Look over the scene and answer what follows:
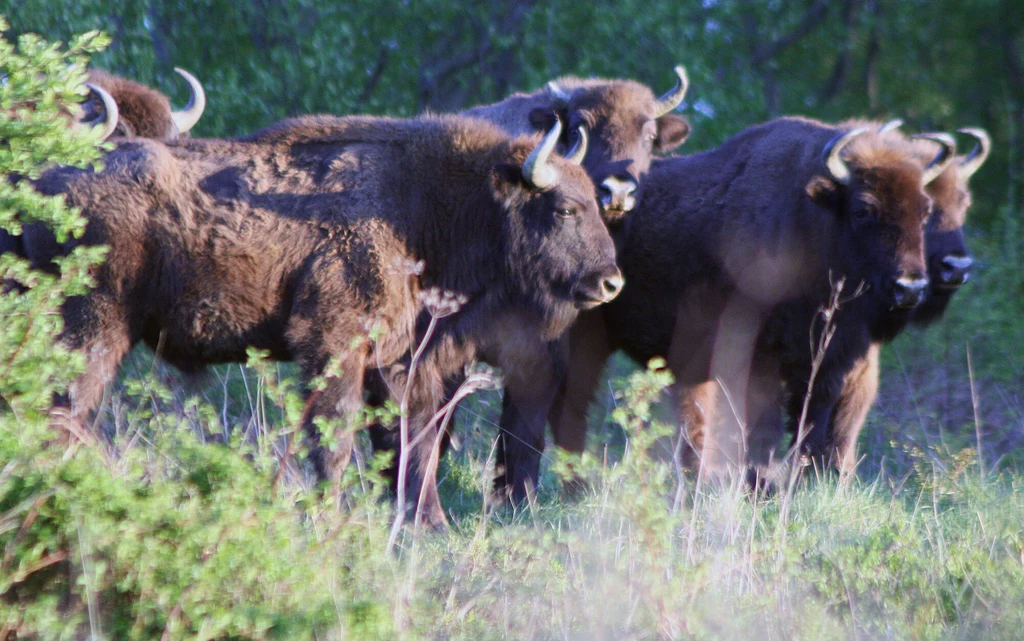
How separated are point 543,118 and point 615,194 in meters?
1.24

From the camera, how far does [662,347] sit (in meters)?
8.81

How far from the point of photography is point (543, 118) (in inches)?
367

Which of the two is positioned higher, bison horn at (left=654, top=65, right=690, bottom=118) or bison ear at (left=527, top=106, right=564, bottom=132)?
bison horn at (left=654, top=65, right=690, bottom=118)

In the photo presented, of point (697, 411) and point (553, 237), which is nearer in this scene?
point (553, 237)

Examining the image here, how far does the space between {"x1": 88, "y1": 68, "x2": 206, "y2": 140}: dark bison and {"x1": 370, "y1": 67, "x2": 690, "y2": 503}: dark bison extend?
2.37 meters

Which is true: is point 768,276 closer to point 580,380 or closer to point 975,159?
point 580,380

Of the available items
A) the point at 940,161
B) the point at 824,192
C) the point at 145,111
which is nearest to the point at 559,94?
the point at 824,192

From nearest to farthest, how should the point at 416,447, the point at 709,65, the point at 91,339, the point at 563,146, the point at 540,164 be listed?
1. the point at 91,339
2. the point at 416,447
3. the point at 540,164
4. the point at 563,146
5. the point at 709,65

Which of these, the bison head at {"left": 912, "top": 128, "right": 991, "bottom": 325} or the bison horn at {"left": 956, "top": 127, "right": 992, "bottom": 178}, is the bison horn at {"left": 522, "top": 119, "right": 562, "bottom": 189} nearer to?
the bison head at {"left": 912, "top": 128, "right": 991, "bottom": 325}

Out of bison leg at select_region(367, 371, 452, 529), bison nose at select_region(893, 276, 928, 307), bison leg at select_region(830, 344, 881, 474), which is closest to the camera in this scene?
bison leg at select_region(367, 371, 452, 529)

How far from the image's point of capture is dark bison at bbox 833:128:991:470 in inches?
329

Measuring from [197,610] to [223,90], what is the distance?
8652mm

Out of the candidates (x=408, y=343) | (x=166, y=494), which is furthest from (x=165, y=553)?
(x=408, y=343)

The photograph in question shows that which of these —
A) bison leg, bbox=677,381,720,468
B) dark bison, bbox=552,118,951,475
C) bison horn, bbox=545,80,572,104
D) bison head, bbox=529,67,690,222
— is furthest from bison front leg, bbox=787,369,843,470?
bison horn, bbox=545,80,572,104
